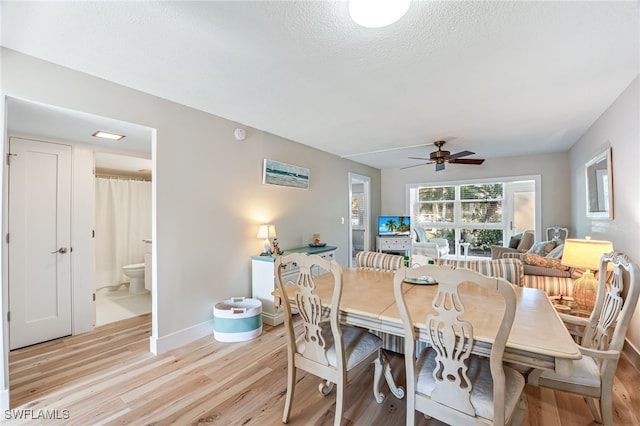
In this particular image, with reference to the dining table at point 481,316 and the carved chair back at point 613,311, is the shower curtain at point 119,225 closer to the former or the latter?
the dining table at point 481,316

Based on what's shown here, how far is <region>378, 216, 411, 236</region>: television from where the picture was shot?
6281mm

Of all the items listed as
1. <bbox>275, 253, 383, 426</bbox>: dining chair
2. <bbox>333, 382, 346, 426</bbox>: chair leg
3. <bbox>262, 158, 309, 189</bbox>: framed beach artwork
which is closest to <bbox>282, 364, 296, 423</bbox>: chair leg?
<bbox>275, 253, 383, 426</bbox>: dining chair

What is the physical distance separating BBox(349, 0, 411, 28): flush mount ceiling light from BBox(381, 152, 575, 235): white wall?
15.3 ft

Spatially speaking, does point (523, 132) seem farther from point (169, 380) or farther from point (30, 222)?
point (30, 222)

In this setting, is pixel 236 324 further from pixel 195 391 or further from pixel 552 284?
pixel 552 284

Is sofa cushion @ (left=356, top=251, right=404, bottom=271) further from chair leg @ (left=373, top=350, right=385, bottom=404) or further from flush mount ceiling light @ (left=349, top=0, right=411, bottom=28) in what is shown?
flush mount ceiling light @ (left=349, top=0, right=411, bottom=28)

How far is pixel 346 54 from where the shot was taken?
191 centimetres

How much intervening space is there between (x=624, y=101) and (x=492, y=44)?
1.83 m

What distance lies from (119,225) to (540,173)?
7.68 m

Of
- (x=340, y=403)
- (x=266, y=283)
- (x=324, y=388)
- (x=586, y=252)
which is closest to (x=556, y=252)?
(x=586, y=252)

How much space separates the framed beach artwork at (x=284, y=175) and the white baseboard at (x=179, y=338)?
1.85 m

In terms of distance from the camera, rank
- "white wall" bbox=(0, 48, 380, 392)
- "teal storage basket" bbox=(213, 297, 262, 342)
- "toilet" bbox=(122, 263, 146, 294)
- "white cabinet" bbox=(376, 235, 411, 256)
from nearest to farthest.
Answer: "white wall" bbox=(0, 48, 380, 392), "teal storage basket" bbox=(213, 297, 262, 342), "toilet" bbox=(122, 263, 146, 294), "white cabinet" bbox=(376, 235, 411, 256)

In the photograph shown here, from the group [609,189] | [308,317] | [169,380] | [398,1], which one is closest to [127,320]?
[169,380]

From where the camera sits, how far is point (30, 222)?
2.76 metres
